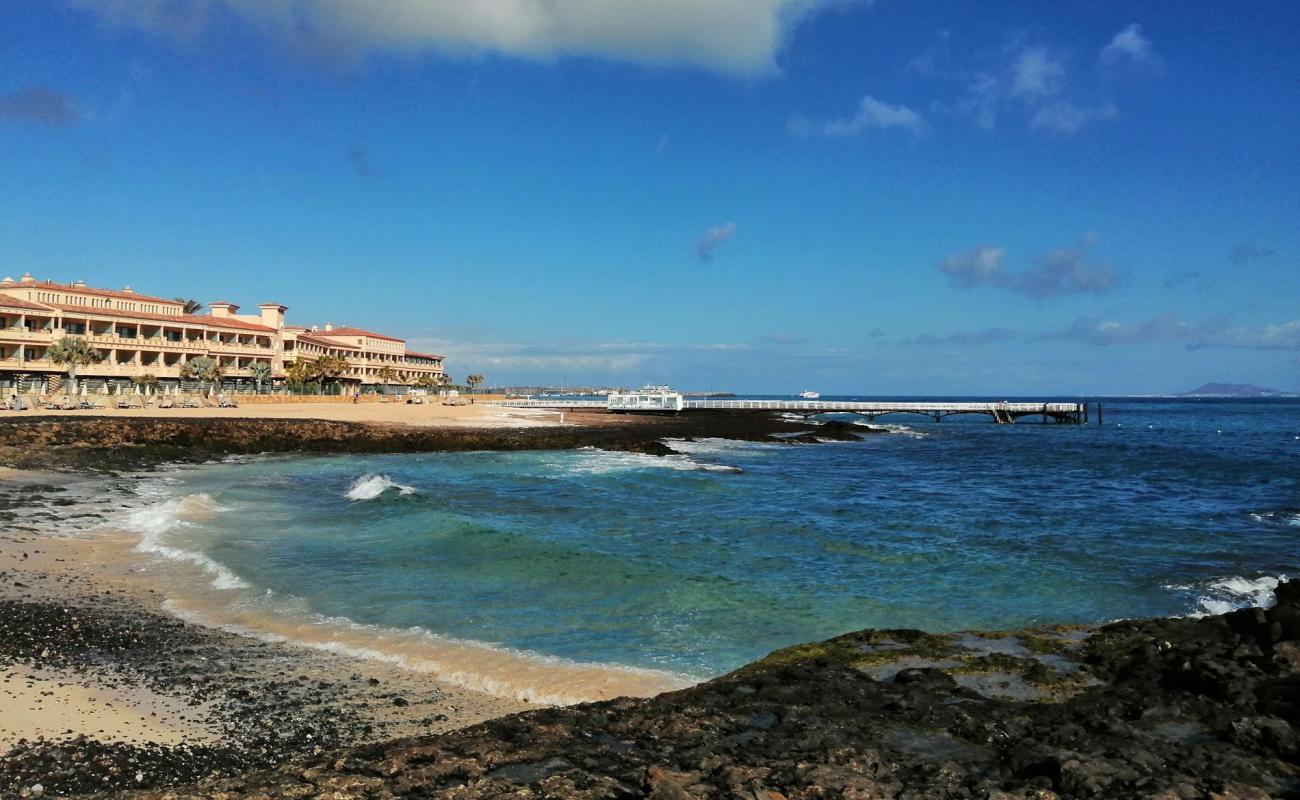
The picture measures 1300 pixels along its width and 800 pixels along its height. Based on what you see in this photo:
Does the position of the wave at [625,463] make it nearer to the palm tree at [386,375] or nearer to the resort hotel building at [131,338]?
the resort hotel building at [131,338]

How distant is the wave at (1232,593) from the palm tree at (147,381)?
245ft

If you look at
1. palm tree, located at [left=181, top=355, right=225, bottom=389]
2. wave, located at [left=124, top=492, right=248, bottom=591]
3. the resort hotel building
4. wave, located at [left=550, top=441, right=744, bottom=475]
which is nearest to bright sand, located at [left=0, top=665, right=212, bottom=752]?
wave, located at [left=124, top=492, right=248, bottom=591]

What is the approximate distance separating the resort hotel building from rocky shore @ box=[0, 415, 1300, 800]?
2521 inches

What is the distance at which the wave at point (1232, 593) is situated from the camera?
12.2m

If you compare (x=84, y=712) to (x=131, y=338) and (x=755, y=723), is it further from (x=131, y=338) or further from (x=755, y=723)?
(x=131, y=338)

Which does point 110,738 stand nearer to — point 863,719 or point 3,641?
point 3,641

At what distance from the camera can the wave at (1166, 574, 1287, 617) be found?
12219 mm

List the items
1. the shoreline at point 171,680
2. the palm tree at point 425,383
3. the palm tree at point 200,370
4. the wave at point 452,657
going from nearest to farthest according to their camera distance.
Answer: the shoreline at point 171,680 < the wave at point 452,657 < the palm tree at point 200,370 < the palm tree at point 425,383

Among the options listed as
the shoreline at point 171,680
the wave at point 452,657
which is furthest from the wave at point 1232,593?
the shoreline at point 171,680

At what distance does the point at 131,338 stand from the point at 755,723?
81.7 meters

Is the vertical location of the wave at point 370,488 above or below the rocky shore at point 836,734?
below

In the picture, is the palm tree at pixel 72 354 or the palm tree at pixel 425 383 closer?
the palm tree at pixel 72 354

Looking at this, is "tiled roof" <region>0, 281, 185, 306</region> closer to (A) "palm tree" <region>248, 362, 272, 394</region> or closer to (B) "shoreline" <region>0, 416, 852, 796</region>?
(A) "palm tree" <region>248, 362, 272, 394</region>

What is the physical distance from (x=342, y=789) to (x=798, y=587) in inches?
383
